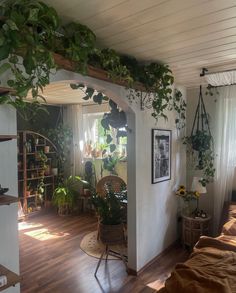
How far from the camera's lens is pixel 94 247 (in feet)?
11.3

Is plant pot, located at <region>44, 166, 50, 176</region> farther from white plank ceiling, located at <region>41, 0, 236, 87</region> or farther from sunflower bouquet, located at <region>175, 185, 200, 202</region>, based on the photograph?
white plank ceiling, located at <region>41, 0, 236, 87</region>

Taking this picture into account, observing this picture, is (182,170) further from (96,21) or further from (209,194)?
(96,21)

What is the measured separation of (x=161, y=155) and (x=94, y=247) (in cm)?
164

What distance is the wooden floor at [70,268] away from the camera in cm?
250

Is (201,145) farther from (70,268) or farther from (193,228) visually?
(70,268)

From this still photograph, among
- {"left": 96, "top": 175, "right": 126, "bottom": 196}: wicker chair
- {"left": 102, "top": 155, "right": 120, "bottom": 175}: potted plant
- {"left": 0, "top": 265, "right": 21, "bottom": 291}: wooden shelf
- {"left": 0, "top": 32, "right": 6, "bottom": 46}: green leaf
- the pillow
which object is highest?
{"left": 0, "top": 32, "right": 6, "bottom": 46}: green leaf

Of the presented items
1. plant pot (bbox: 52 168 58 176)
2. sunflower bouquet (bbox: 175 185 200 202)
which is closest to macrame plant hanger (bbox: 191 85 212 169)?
sunflower bouquet (bbox: 175 185 200 202)

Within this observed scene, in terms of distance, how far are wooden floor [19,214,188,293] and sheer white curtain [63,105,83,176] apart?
1.57 m

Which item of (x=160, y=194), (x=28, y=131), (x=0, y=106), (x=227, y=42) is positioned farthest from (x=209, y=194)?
(x=28, y=131)

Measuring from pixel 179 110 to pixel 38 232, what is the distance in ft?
9.72

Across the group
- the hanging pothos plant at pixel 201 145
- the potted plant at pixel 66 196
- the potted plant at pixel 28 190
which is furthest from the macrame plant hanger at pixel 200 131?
the potted plant at pixel 28 190

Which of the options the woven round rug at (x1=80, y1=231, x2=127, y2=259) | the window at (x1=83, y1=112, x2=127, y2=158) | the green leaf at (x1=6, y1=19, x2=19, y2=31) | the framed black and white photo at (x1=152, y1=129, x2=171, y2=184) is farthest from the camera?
the window at (x1=83, y1=112, x2=127, y2=158)

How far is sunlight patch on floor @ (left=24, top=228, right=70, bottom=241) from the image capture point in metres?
3.75

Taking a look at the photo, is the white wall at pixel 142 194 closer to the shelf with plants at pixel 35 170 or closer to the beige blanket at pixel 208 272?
the beige blanket at pixel 208 272
